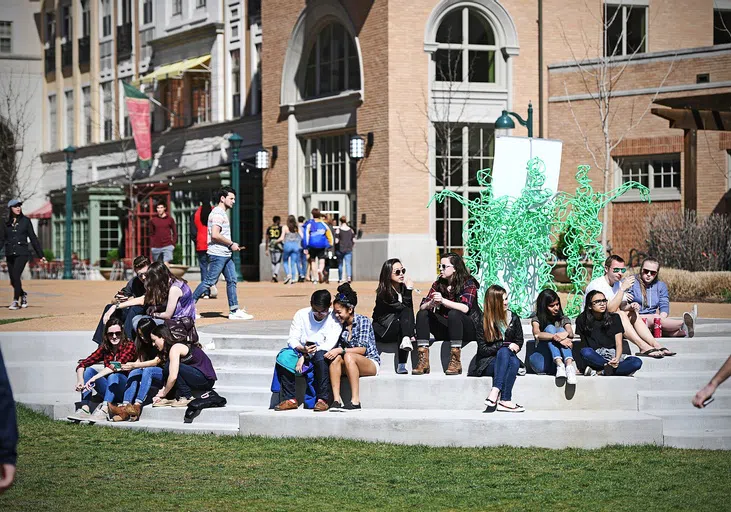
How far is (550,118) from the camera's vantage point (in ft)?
108

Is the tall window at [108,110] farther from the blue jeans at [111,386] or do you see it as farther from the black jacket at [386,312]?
the black jacket at [386,312]

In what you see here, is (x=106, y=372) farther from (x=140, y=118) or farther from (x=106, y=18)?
(x=106, y=18)

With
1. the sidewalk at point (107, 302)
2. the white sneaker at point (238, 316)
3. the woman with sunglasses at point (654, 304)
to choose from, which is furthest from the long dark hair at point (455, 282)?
the white sneaker at point (238, 316)

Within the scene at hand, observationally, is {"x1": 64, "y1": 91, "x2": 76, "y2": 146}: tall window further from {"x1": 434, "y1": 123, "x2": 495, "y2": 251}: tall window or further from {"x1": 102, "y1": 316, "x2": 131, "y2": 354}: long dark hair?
{"x1": 102, "y1": 316, "x2": 131, "y2": 354}: long dark hair

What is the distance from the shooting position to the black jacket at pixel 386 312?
43.0 ft

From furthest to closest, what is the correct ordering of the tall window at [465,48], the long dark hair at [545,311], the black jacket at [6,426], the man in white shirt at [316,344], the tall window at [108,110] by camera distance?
the tall window at [108,110]
the tall window at [465,48]
the long dark hair at [545,311]
the man in white shirt at [316,344]
the black jacket at [6,426]

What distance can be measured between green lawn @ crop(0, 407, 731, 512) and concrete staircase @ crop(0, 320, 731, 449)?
230 mm

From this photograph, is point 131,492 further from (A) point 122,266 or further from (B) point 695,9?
(A) point 122,266

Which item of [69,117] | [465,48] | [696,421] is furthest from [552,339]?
[69,117]

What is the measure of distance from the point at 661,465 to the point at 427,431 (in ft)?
7.01

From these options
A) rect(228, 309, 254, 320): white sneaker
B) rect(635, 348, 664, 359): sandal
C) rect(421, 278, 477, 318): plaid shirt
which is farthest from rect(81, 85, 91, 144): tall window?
rect(635, 348, 664, 359): sandal

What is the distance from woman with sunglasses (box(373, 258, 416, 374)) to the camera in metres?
12.9

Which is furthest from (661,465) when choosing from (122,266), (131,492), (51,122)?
(51,122)

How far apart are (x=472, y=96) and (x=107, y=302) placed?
545 inches
